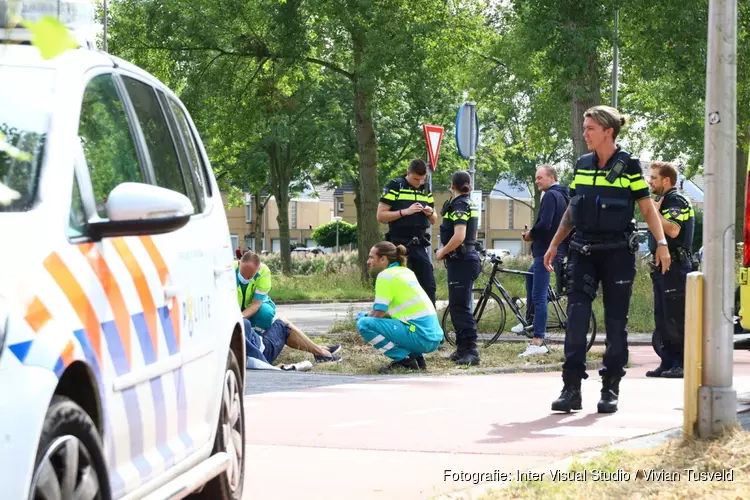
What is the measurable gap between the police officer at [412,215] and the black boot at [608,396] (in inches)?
A: 187

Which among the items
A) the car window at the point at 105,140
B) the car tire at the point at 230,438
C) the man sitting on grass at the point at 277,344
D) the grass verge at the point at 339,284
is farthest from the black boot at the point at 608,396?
the grass verge at the point at 339,284

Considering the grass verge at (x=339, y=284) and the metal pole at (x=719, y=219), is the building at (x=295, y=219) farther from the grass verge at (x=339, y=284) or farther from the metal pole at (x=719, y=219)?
the metal pole at (x=719, y=219)

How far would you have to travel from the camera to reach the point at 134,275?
4066 mm

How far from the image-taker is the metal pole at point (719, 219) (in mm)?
6691

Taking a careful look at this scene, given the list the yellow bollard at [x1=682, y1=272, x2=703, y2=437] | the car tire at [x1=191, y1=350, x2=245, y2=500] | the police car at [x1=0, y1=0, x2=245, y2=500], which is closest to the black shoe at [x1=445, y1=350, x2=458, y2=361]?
the yellow bollard at [x1=682, y1=272, x2=703, y2=437]

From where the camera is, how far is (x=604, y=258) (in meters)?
8.87

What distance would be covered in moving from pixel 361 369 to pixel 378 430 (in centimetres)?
440

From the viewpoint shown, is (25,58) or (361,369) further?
(361,369)

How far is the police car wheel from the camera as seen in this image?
10.4ft

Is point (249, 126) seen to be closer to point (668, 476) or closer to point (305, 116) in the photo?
point (305, 116)

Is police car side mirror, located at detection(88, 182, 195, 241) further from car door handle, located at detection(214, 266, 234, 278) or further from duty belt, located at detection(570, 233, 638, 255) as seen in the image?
duty belt, located at detection(570, 233, 638, 255)

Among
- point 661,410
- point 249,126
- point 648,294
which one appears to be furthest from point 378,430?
point 249,126

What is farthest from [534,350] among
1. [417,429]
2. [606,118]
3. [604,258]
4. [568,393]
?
[417,429]

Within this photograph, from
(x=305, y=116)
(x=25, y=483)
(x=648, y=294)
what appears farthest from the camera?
(x=305, y=116)
